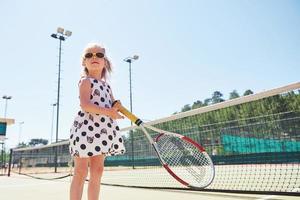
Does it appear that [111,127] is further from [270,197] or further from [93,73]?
[270,197]

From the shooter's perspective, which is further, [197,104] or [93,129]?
[197,104]

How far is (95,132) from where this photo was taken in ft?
8.97

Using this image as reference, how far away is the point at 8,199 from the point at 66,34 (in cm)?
2319

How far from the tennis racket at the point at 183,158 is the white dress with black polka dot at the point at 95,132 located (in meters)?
0.74

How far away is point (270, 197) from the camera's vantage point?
4.10 metres

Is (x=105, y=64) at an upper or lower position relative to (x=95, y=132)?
upper

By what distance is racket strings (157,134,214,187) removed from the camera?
12.5ft

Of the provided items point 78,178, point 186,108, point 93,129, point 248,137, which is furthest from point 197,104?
point 78,178

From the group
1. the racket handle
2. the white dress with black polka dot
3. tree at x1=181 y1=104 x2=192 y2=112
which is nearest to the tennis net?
the racket handle

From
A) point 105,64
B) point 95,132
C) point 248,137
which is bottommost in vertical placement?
point 95,132

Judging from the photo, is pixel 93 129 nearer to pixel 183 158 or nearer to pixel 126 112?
pixel 126 112

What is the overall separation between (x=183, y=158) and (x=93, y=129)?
200 cm

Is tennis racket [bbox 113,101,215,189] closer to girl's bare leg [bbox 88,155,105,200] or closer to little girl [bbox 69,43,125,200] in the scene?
little girl [bbox 69,43,125,200]

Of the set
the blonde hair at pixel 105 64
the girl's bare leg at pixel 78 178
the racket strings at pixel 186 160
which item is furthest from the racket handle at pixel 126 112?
the racket strings at pixel 186 160
